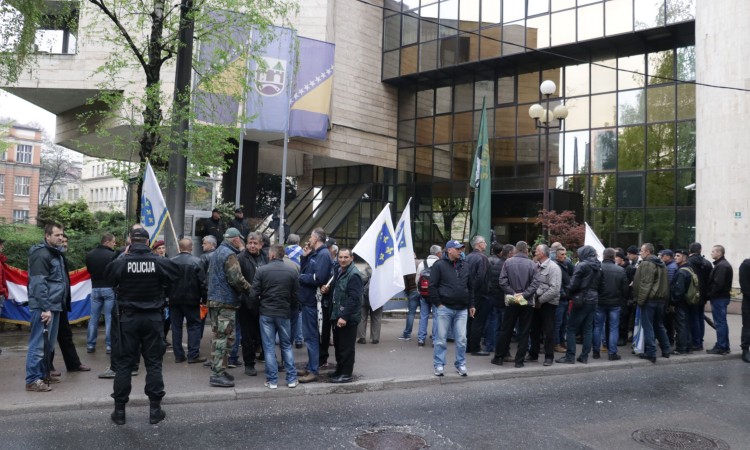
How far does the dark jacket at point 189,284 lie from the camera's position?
887 centimetres

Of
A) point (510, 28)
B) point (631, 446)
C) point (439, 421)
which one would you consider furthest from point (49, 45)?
point (510, 28)

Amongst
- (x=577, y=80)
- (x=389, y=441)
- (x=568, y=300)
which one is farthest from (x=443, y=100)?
(x=389, y=441)

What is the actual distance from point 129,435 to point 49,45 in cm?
990

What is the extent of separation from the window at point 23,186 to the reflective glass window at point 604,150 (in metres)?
85.3

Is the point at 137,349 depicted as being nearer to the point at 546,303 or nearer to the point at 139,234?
the point at 139,234

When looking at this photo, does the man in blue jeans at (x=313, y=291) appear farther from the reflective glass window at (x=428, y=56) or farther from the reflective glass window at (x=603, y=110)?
the reflective glass window at (x=428, y=56)

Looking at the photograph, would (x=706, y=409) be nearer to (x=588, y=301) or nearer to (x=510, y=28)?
(x=588, y=301)

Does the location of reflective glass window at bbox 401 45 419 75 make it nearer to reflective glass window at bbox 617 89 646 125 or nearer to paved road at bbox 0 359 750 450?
reflective glass window at bbox 617 89 646 125

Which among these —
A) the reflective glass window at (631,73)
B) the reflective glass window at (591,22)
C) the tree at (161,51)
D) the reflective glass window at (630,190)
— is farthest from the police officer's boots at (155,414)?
the reflective glass window at (631,73)

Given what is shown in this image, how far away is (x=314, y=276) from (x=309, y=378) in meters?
1.42

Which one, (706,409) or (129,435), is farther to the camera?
(706,409)

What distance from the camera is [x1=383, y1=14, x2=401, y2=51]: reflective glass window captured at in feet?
91.8

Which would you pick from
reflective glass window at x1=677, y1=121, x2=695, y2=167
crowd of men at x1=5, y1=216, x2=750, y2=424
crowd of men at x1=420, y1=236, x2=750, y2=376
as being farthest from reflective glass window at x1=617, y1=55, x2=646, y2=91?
crowd of men at x1=420, y1=236, x2=750, y2=376

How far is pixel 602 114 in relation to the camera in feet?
77.5
